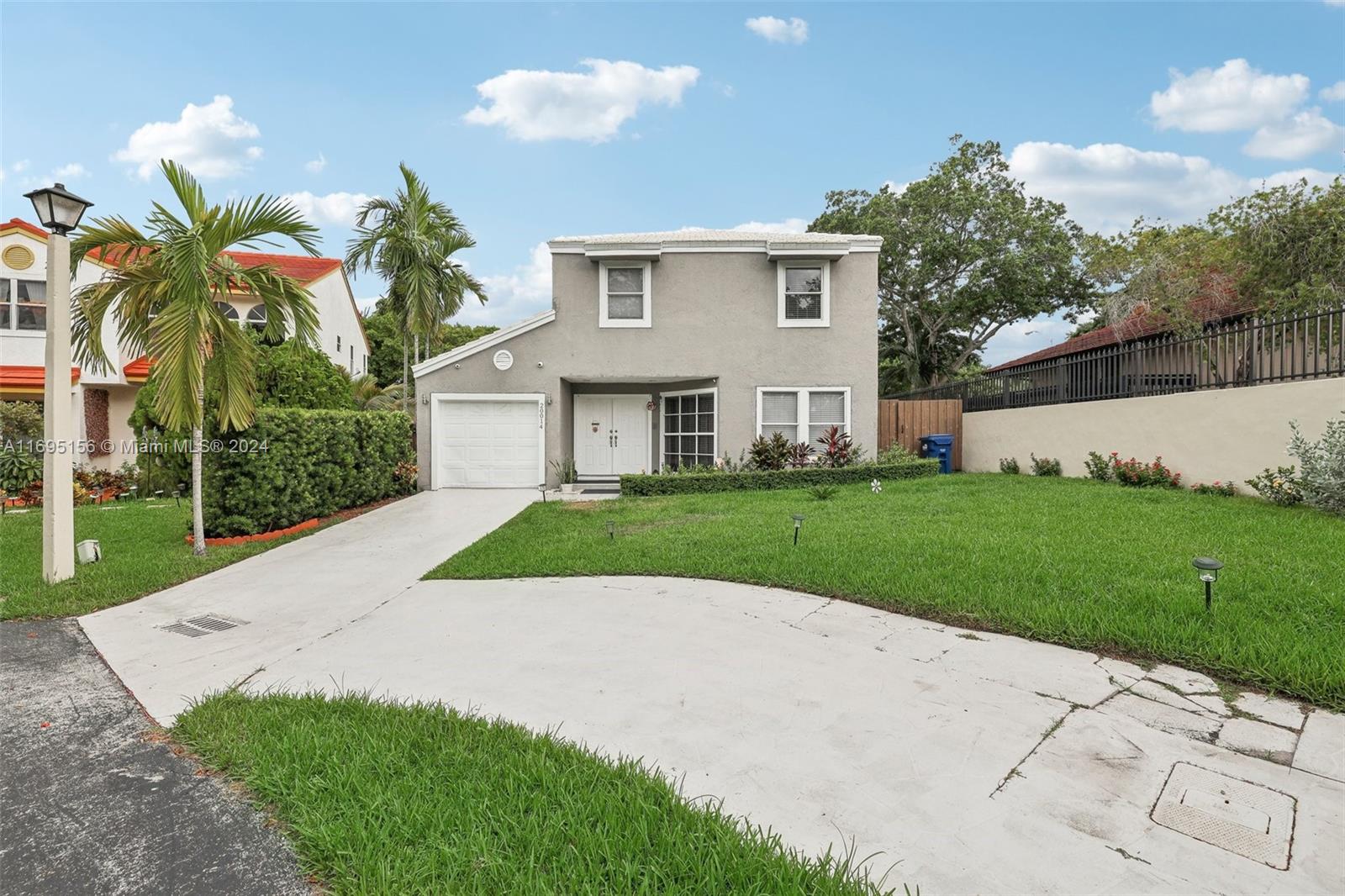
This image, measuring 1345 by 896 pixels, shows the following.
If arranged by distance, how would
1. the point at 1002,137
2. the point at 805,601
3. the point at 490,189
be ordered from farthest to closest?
the point at 1002,137 < the point at 490,189 < the point at 805,601

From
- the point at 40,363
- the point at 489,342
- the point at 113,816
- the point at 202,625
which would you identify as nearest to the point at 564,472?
the point at 489,342

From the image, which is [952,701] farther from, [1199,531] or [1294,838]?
[1199,531]

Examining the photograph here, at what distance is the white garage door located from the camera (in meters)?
13.3

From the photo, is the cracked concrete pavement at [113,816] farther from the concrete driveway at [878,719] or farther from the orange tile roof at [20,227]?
the orange tile roof at [20,227]

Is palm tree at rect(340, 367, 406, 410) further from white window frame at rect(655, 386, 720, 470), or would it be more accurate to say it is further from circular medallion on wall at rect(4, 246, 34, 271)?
white window frame at rect(655, 386, 720, 470)

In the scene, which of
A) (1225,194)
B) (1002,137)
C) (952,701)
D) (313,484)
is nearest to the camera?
(952,701)

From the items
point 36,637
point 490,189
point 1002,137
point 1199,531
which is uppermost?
point 1002,137

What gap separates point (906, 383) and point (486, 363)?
79.6 feet

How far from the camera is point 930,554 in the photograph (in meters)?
5.86

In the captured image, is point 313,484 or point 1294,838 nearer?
point 1294,838

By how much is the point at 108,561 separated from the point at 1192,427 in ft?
47.0

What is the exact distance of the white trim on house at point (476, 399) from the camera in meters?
13.2

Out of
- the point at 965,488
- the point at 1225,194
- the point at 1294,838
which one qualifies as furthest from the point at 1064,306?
the point at 1294,838

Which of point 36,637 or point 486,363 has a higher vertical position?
point 486,363
